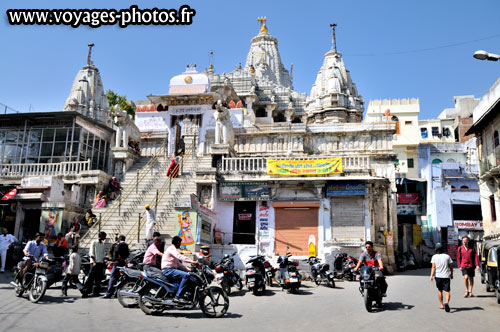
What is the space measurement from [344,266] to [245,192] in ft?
19.5

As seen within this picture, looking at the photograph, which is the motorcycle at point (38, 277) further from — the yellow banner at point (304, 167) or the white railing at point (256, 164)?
the yellow banner at point (304, 167)

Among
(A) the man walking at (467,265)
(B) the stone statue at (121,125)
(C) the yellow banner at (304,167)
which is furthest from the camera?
(B) the stone statue at (121,125)

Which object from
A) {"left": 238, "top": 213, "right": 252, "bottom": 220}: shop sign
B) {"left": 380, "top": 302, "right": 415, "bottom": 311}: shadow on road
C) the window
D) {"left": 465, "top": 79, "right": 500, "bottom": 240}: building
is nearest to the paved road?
{"left": 380, "top": 302, "right": 415, "bottom": 311}: shadow on road

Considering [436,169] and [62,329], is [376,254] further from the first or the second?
[436,169]

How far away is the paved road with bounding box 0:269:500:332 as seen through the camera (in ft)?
25.4

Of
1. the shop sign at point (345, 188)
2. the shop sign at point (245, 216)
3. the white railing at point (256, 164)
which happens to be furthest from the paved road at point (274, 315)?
the white railing at point (256, 164)

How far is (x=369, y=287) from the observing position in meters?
9.36

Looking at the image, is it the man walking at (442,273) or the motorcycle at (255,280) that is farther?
the motorcycle at (255,280)

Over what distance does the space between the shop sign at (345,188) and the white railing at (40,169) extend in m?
12.7

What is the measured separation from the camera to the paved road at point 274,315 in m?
7.73

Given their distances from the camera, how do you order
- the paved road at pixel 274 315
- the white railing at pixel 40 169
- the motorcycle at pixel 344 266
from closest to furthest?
1. the paved road at pixel 274 315
2. the motorcycle at pixel 344 266
3. the white railing at pixel 40 169

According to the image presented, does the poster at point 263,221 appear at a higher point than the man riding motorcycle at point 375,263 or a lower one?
higher

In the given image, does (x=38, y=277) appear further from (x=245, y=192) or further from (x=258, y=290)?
(x=245, y=192)

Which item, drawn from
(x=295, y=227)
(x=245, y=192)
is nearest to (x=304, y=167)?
(x=295, y=227)
